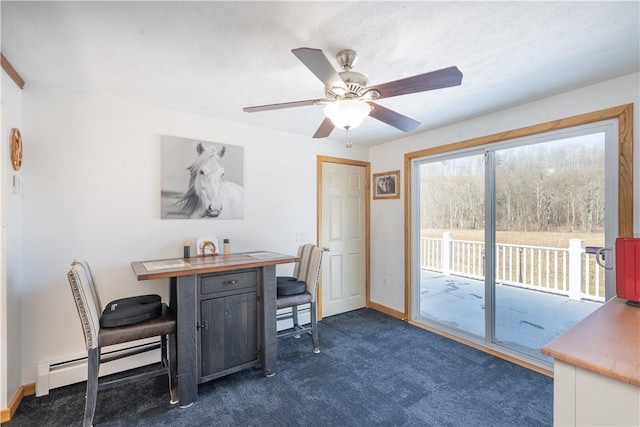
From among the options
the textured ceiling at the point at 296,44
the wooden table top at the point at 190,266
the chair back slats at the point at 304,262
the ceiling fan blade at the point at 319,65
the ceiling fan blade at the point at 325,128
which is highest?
the textured ceiling at the point at 296,44

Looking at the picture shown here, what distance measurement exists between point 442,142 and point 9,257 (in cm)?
397

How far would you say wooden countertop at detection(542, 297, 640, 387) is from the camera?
909 mm

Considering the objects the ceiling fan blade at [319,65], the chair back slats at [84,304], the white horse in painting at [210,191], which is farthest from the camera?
the white horse in painting at [210,191]

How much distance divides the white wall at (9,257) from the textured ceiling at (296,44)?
26 cm

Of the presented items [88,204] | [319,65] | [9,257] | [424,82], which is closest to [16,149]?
[88,204]

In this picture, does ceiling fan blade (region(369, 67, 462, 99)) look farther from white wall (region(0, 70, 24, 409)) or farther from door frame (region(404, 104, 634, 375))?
white wall (region(0, 70, 24, 409))

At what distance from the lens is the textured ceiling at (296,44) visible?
139 cm

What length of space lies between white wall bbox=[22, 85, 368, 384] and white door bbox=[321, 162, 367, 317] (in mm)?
1326

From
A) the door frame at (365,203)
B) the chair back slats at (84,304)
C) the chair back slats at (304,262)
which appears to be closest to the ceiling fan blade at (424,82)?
the chair back slats at (304,262)

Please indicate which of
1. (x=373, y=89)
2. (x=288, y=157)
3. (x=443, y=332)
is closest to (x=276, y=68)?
(x=373, y=89)

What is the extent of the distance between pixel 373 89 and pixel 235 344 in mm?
2167

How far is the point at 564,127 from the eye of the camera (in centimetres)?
238

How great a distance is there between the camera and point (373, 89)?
61.0 inches

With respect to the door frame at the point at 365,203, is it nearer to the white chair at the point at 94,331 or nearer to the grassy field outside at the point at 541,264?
the grassy field outside at the point at 541,264
